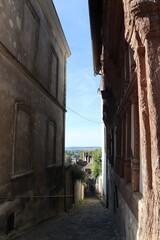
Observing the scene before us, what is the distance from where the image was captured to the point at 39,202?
1016 centimetres

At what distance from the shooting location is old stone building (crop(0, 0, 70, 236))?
23.9 feet

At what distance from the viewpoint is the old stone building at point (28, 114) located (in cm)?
730

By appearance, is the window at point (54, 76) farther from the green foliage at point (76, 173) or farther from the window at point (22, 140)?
the green foliage at point (76, 173)

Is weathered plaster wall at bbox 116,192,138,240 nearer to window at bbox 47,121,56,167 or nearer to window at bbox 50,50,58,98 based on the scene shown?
window at bbox 47,121,56,167

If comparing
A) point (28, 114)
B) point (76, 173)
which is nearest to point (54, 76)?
point (28, 114)

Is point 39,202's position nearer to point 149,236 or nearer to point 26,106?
point 26,106

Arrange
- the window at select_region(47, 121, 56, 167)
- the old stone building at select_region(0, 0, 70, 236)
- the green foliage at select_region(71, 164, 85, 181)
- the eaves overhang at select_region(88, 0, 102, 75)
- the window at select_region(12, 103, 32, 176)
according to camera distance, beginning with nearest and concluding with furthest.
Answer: the old stone building at select_region(0, 0, 70, 236) < the window at select_region(12, 103, 32, 176) < the eaves overhang at select_region(88, 0, 102, 75) < the window at select_region(47, 121, 56, 167) < the green foliage at select_region(71, 164, 85, 181)

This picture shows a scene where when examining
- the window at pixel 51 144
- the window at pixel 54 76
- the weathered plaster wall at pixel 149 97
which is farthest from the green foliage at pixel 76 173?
the weathered plaster wall at pixel 149 97

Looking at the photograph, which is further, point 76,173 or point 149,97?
point 76,173

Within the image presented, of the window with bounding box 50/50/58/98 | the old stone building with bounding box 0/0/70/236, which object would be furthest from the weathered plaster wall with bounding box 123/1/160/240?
the window with bounding box 50/50/58/98

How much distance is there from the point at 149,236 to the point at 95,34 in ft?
31.1

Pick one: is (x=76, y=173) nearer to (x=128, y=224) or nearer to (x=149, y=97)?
(x=128, y=224)

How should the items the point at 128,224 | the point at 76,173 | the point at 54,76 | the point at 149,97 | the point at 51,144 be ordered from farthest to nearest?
the point at 76,173
the point at 54,76
the point at 51,144
the point at 128,224
the point at 149,97

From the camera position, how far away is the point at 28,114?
9016 mm
